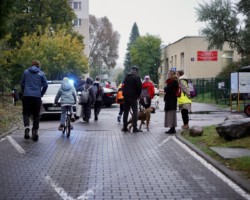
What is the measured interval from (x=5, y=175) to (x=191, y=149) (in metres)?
4.41

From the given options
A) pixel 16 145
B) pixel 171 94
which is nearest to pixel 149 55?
pixel 171 94

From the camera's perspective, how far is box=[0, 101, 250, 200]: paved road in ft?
21.8

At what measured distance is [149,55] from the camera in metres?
81.9

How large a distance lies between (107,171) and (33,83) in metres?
4.37

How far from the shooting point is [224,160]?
9.08m

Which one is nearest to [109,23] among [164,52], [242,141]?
[164,52]

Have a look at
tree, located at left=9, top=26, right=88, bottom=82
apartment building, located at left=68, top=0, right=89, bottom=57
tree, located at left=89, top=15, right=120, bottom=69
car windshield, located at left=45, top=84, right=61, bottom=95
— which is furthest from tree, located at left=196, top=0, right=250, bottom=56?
tree, located at left=89, top=15, right=120, bottom=69

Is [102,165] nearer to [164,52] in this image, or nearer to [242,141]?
[242,141]

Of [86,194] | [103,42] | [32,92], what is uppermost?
[103,42]

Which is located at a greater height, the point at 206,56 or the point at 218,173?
the point at 206,56

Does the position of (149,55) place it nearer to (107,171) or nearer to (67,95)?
(67,95)

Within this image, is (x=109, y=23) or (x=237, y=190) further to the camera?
(x=109, y=23)

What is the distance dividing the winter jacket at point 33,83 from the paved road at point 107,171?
1223mm

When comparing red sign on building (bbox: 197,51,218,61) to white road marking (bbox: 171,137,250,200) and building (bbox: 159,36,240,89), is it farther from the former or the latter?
white road marking (bbox: 171,137,250,200)
